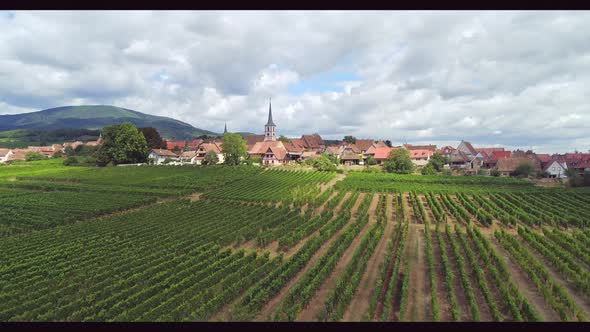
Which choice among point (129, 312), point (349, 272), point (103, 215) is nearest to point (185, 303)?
point (129, 312)

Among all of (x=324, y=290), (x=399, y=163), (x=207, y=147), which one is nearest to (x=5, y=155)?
(x=207, y=147)

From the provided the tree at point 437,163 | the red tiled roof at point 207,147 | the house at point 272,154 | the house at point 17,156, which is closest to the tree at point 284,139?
the house at point 272,154

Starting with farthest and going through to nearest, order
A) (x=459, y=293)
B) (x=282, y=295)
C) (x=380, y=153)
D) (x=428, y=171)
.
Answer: (x=380, y=153) < (x=428, y=171) < (x=459, y=293) < (x=282, y=295)

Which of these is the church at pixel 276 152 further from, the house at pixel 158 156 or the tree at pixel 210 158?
the house at pixel 158 156

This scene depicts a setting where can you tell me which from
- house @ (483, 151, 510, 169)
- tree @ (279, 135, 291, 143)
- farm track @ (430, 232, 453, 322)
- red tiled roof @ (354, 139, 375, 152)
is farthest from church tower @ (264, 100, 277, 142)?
farm track @ (430, 232, 453, 322)

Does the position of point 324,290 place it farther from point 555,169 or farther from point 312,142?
point 312,142

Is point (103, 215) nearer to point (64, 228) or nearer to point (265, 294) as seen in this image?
point (64, 228)
